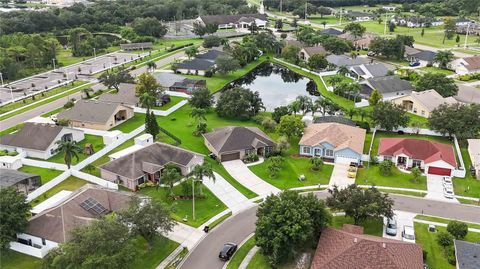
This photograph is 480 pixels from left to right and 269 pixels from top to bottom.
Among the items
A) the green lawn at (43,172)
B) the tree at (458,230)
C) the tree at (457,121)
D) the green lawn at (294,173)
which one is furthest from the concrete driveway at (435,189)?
the green lawn at (43,172)

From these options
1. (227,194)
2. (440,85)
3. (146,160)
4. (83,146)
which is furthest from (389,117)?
(83,146)

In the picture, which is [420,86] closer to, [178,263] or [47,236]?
[178,263]

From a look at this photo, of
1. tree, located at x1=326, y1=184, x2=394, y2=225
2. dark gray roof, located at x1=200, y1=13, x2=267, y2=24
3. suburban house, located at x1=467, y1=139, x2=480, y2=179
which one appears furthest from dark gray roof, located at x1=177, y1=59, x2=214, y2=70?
tree, located at x1=326, y1=184, x2=394, y2=225

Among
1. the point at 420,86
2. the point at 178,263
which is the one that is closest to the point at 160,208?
the point at 178,263

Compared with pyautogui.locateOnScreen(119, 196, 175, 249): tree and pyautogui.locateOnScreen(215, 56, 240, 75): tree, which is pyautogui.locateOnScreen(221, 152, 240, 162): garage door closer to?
pyautogui.locateOnScreen(119, 196, 175, 249): tree

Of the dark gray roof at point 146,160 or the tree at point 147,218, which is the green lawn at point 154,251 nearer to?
the tree at point 147,218
